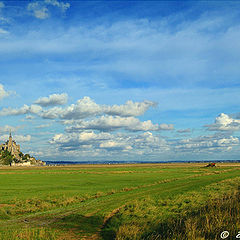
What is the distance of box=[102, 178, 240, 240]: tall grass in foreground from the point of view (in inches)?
544

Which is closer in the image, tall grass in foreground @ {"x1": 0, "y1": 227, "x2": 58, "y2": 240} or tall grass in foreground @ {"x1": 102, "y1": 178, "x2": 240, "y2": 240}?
tall grass in foreground @ {"x1": 102, "y1": 178, "x2": 240, "y2": 240}

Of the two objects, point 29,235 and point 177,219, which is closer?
point 29,235

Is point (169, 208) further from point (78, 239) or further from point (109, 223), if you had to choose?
point (78, 239)

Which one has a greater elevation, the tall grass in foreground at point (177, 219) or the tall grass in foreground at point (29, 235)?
the tall grass in foreground at point (177, 219)

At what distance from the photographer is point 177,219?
1873cm

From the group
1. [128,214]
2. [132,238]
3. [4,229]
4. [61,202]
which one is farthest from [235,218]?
[61,202]

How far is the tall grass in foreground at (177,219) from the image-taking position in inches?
544

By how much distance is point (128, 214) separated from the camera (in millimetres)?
24453

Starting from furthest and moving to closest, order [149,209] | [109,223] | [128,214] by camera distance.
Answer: [149,209] < [128,214] < [109,223]

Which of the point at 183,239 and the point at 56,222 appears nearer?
the point at 183,239

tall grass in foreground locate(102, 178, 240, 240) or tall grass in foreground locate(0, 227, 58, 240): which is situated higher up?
tall grass in foreground locate(102, 178, 240, 240)

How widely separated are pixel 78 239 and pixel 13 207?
1510 cm

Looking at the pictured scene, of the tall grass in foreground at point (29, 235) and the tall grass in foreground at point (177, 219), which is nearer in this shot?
the tall grass in foreground at point (177, 219)

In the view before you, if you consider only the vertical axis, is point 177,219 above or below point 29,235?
above
